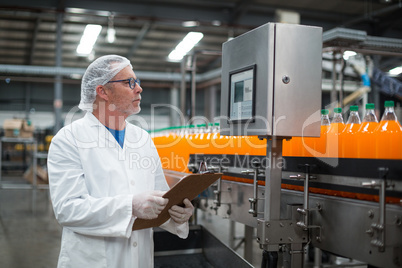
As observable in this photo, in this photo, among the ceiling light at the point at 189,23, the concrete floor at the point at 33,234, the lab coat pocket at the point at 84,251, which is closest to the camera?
the lab coat pocket at the point at 84,251

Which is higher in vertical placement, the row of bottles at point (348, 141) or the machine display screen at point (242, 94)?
the machine display screen at point (242, 94)

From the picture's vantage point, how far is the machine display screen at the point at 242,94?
1327mm

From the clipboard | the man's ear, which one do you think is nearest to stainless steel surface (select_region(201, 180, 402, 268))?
the clipboard

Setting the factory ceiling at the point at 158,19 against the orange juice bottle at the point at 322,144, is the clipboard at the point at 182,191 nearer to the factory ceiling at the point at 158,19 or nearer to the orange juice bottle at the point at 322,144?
the orange juice bottle at the point at 322,144

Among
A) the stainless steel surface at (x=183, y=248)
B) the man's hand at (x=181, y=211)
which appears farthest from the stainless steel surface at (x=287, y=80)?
the stainless steel surface at (x=183, y=248)

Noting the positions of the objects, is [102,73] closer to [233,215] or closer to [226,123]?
[226,123]

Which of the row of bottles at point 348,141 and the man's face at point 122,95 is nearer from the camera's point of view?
the row of bottles at point 348,141

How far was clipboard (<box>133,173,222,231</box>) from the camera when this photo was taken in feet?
4.19

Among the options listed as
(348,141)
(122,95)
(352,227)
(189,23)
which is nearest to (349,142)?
(348,141)

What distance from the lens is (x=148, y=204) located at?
4.36ft

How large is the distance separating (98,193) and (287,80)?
2.67 ft

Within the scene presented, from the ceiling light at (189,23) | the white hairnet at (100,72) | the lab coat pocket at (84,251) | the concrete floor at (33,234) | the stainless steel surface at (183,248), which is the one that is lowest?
the concrete floor at (33,234)

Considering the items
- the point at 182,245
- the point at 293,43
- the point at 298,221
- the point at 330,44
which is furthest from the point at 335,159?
the point at 330,44

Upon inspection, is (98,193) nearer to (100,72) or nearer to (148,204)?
(148,204)
